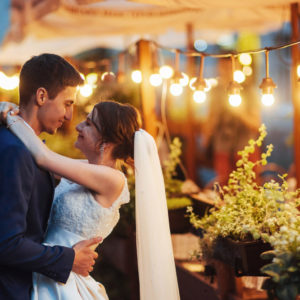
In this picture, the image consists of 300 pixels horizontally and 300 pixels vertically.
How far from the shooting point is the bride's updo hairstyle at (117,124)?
94.1 inches

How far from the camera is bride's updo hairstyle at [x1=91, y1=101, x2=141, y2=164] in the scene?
2391mm

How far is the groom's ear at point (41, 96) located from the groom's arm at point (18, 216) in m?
0.25

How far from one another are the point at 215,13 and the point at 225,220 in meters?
3.81

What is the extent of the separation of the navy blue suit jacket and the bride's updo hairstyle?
17.1 inches

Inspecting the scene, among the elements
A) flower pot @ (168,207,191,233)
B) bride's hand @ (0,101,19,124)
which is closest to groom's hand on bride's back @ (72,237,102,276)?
bride's hand @ (0,101,19,124)

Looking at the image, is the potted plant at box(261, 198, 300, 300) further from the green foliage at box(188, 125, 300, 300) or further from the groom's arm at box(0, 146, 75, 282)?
the groom's arm at box(0, 146, 75, 282)

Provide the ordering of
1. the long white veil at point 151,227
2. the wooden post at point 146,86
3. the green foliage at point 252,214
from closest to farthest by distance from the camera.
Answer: the green foliage at point 252,214
the long white veil at point 151,227
the wooden post at point 146,86

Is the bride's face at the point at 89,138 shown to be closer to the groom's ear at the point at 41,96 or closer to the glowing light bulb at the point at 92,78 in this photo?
the groom's ear at the point at 41,96

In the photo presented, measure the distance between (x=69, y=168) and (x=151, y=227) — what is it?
2.08 ft

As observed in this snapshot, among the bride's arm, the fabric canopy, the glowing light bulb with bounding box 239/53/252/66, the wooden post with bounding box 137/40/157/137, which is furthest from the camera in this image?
the fabric canopy

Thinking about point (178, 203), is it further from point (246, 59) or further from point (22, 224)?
point (22, 224)

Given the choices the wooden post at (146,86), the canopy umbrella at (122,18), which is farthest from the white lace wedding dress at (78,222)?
the canopy umbrella at (122,18)

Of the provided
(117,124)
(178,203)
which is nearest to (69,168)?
(117,124)

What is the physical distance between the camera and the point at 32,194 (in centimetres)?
193
